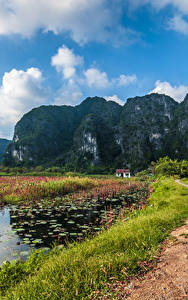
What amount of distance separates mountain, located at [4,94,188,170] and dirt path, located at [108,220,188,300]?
10520cm

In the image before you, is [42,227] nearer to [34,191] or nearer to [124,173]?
[34,191]

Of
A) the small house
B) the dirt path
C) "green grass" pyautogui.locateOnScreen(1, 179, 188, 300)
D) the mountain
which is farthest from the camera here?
the mountain

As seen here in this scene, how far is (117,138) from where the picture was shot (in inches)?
5960

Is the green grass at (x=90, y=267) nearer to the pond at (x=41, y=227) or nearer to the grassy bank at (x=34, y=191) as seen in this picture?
the pond at (x=41, y=227)

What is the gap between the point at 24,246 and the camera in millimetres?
5863

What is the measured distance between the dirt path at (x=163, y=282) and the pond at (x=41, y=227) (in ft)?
7.93

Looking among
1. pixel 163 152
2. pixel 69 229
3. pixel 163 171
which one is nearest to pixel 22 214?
pixel 69 229

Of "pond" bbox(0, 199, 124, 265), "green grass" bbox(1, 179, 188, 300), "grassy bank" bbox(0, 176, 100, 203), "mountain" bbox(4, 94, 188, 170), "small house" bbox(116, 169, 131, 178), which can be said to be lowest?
"small house" bbox(116, 169, 131, 178)

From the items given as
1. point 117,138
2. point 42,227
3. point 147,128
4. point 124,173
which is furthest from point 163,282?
point 117,138

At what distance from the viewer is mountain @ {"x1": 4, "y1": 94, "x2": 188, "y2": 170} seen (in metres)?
126

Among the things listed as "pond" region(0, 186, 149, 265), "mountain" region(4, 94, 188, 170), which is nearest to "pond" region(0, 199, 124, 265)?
"pond" region(0, 186, 149, 265)

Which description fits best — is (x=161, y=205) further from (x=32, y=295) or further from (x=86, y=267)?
(x=32, y=295)

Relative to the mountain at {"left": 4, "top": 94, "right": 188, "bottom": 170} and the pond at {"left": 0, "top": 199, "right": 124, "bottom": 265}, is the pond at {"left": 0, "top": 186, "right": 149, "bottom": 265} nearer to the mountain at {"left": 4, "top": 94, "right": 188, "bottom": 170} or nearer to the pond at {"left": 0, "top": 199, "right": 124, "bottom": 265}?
the pond at {"left": 0, "top": 199, "right": 124, "bottom": 265}

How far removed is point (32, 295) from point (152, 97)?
550ft
